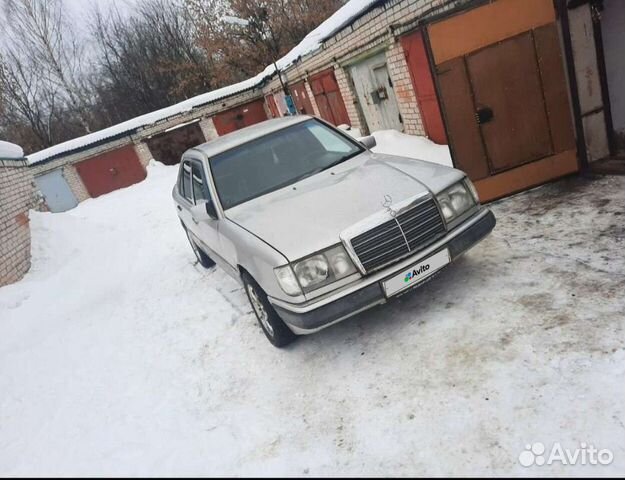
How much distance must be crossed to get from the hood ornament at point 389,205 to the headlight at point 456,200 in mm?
364

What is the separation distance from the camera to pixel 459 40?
4.44 metres

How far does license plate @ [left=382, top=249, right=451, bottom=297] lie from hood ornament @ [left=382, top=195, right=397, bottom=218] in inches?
15.4

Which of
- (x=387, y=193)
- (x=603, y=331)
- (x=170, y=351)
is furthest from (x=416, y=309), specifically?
(x=170, y=351)

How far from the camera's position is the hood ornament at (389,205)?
9.46ft

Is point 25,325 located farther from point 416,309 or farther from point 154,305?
point 416,309

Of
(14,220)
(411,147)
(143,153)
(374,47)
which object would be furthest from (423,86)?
(143,153)

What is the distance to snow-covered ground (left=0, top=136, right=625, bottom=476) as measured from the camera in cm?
223

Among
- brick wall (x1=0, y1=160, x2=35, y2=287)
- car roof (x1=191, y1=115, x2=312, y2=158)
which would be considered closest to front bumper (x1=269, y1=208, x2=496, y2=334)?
car roof (x1=191, y1=115, x2=312, y2=158)

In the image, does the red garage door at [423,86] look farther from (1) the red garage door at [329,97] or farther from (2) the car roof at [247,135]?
(1) the red garage door at [329,97]

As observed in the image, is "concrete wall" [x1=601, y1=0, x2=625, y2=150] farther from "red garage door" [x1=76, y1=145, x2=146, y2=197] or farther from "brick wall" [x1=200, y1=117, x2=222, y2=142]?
"red garage door" [x1=76, y1=145, x2=146, y2=197]

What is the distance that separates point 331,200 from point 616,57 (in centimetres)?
425

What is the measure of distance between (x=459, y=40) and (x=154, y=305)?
14.8 ft

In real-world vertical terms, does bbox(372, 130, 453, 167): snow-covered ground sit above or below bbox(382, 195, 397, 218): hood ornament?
below

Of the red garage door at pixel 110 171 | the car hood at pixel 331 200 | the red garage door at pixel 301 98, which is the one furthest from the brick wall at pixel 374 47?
the car hood at pixel 331 200
